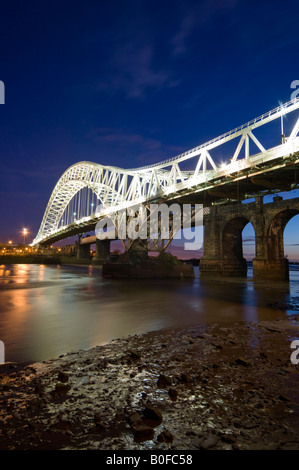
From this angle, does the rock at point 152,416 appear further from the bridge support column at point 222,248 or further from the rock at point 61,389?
the bridge support column at point 222,248

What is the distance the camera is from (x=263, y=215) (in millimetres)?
31797

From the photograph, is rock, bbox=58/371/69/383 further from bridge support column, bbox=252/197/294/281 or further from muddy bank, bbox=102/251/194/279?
bridge support column, bbox=252/197/294/281

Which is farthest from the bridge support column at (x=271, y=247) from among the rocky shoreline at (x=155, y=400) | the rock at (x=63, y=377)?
the rock at (x=63, y=377)

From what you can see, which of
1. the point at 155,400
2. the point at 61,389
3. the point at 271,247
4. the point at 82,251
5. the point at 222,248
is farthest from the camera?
the point at 82,251

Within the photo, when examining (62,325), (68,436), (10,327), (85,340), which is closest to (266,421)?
(68,436)

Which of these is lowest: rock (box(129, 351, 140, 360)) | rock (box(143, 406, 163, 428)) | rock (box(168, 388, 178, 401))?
rock (box(129, 351, 140, 360))

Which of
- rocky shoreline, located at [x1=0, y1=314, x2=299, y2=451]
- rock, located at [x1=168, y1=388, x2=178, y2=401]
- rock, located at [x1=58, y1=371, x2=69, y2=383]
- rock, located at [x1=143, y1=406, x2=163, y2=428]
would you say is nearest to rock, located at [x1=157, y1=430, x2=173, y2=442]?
rocky shoreline, located at [x1=0, y1=314, x2=299, y2=451]

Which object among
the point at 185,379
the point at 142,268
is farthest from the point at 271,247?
the point at 185,379

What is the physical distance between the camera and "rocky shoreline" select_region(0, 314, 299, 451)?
2135 millimetres

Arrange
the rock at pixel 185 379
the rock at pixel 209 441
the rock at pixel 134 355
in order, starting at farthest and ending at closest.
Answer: the rock at pixel 134 355, the rock at pixel 185 379, the rock at pixel 209 441

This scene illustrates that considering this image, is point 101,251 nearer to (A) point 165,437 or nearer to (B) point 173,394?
(B) point 173,394

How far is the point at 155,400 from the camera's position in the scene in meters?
2.80

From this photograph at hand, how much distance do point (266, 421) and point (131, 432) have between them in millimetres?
1294

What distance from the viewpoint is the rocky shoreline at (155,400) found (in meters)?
2.13
